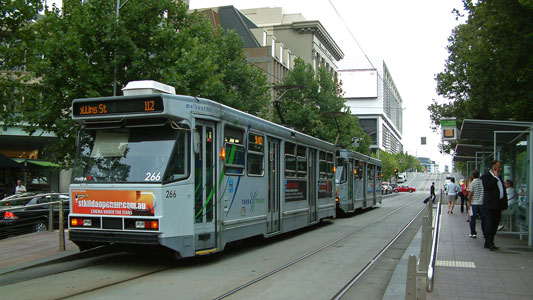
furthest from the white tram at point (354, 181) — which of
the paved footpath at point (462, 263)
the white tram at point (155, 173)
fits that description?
the white tram at point (155, 173)

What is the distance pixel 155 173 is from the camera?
8.66m

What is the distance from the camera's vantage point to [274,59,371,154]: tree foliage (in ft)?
123

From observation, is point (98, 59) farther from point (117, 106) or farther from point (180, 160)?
point (180, 160)

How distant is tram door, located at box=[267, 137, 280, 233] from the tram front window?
4016 millimetres

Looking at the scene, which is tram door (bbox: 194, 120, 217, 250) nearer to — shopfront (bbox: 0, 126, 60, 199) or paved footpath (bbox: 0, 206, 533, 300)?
paved footpath (bbox: 0, 206, 533, 300)

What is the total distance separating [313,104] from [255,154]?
28.2 meters

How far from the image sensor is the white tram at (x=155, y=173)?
859cm

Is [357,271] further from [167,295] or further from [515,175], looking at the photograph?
[515,175]

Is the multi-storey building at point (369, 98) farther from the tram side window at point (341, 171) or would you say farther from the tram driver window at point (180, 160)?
the tram driver window at point (180, 160)

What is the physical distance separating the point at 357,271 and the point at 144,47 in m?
12.1

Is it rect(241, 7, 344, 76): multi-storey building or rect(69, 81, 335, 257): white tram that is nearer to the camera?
rect(69, 81, 335, 257): white tram

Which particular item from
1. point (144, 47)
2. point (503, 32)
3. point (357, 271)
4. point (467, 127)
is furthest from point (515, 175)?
point (144, 47)

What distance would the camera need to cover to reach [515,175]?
14.3m

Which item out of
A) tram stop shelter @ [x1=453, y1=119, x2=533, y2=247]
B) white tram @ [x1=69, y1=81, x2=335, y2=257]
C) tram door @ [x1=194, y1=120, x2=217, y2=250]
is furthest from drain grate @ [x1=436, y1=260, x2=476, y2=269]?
tram door @ [x1=194, y1=120, x2=217, y2=250]
